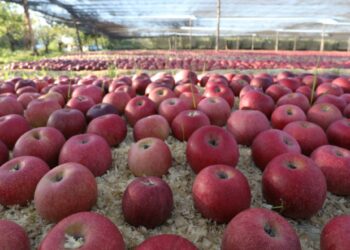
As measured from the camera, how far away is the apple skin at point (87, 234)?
1.33 m

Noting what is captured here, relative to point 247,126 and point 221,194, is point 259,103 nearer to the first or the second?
point 247,126

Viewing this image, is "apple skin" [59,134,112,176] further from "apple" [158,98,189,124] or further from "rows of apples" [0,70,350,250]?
"apple" [158,98,189,124]

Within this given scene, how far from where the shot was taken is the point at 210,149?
2168 mm

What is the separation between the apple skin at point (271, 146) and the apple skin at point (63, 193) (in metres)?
1.24

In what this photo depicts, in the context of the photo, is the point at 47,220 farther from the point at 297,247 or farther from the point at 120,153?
the point at 297,247

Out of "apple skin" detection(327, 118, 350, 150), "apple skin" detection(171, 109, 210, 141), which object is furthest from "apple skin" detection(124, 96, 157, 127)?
"apple skin" detection(327, 118, 350, 150)

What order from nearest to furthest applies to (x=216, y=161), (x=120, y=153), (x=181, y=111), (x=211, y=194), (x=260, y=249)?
(x=260, y=249)
(x=211, y=194)
(x=216, y=161)
(x=120, y=153)
(x=181, y=111)

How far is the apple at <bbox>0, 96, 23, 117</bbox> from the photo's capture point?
3285 mm

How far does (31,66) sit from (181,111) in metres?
9.57

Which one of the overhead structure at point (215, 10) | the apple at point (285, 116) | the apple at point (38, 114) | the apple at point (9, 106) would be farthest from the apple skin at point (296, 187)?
the overhead structure at point (215, 10)

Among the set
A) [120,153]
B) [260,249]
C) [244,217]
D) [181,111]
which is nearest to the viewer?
[260,249]


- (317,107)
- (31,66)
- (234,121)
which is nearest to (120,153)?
(234,121)

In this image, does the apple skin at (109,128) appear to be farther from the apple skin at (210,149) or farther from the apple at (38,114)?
the apple skin at (210,149)

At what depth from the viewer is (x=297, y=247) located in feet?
4.63
